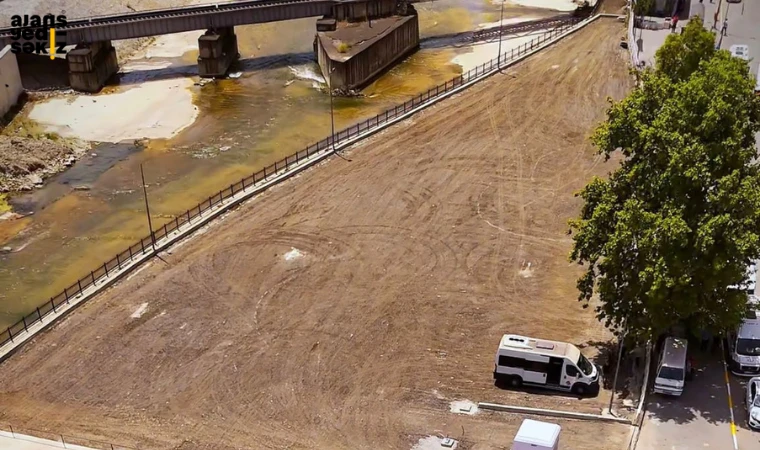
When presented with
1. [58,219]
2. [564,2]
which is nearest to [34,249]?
[58,219]

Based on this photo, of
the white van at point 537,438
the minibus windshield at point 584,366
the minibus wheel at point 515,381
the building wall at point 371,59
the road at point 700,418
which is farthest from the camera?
the building wall at point 371,59

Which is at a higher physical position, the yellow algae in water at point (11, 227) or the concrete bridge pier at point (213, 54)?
the concrete bridge pier at point (213, 54)

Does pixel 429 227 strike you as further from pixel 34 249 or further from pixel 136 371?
pixel 34 249

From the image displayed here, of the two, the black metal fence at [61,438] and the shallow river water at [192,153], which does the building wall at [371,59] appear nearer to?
the shallow river water at [192,153]

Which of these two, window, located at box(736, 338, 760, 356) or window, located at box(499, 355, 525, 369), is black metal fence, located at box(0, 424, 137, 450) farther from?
window, located at box(736, 338, 760, 356)

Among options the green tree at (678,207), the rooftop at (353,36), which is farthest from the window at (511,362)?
the rooftop at (353,36)

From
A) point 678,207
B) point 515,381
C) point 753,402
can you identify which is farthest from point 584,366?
point 678,207
